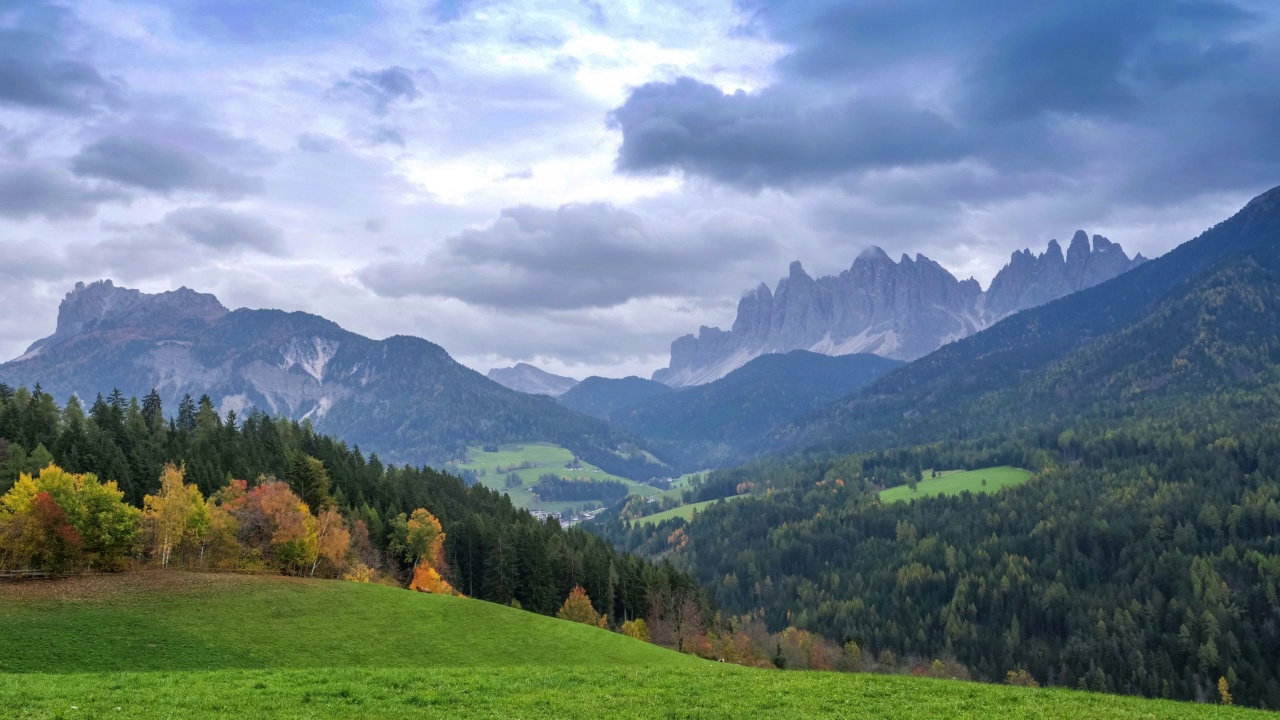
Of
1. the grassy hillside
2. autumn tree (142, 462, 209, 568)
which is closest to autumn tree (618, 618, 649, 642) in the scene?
the grassy hillside

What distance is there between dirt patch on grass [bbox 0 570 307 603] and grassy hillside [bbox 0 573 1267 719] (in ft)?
0.69

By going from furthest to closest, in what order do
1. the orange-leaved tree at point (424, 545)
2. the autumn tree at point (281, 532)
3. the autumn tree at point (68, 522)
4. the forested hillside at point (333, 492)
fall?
the orange-leaved tree at point (424, 545) → the forested hillside at point (333, 492) → the autumn tree at point (281, 532) → the autumn tree at point (68, 522)

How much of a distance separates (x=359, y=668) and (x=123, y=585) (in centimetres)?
3471

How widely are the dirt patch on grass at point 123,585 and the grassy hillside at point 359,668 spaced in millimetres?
210

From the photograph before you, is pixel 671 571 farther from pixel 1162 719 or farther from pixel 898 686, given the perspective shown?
pixel 1162 719

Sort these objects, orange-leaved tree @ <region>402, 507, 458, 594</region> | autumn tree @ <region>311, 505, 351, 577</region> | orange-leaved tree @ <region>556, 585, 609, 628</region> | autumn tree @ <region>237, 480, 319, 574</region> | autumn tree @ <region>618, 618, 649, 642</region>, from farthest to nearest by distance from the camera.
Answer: autumn tree @ <region>618, 618, 649, 642</region> < orange-leaved tree @ <region>402, 507, 458, 594</region> < orange-leaved tree @ <region>556, 585, 609, 628</region> < autumn tree @ <region>311, 505, 351, 577</region> < autumn tree @ <region>237, 480, 319, 574</region>

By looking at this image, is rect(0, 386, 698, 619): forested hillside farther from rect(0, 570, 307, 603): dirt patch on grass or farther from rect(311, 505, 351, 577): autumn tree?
rect(0, 570, 307, 603): dirt patch on grass

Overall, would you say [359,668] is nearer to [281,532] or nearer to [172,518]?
[172,518]

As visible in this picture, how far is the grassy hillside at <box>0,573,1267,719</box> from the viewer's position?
3262 centimetres

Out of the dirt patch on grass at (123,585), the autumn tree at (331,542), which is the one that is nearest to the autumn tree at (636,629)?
the autumn tree at (331,542)

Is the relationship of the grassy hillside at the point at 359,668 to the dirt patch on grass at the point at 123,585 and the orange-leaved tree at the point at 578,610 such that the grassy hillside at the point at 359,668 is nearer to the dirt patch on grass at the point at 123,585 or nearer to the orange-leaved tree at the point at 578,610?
the dirt patch on grass at the point at 123,585

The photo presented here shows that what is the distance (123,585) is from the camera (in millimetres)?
63812

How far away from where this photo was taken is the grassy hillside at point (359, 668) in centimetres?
3262

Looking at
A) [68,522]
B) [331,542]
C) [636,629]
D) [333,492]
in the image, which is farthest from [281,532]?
[636,629]
